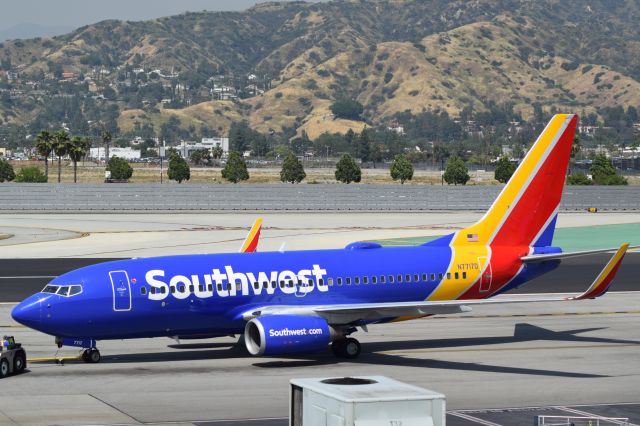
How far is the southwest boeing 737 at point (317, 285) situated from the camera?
39281 mm

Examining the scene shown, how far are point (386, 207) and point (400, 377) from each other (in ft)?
305

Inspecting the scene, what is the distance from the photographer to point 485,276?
147 feet

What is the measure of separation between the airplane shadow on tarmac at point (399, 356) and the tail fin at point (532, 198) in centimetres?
423

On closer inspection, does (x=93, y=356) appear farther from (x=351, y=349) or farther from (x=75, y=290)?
(x=351, y=349)

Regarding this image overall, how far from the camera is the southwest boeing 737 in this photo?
3928cm

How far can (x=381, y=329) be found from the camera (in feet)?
163

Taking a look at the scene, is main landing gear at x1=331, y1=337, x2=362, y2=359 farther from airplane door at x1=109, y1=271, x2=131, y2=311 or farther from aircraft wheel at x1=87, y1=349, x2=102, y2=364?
aircraft wheel at x1=87, y1=349, x2=102, y2=364

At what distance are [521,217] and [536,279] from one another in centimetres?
2279

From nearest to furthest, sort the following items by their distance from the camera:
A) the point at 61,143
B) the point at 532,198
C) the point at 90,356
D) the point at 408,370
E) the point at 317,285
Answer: the point at 408,370, the point at 90,356, the point at 317,285, the point at 532,198, the point at 61,143

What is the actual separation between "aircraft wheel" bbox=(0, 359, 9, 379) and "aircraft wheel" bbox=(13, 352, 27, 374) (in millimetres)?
373

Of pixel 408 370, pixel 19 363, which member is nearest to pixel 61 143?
pixel 19 363

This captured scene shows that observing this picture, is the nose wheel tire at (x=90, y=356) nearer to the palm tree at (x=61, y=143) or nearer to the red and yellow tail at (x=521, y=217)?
the red and yellow tail at (x=521, y=217)

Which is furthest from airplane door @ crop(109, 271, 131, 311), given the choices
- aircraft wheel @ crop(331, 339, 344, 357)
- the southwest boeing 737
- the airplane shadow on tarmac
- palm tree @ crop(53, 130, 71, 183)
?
palm tree @ crop(53, 130, 71, 183)

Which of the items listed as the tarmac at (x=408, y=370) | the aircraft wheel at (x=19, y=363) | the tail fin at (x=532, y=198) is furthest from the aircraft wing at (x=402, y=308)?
the aircraft wheel at (x=19, y=363)
